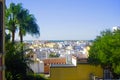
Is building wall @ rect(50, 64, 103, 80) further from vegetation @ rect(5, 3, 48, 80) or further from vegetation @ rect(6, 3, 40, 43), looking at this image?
vegetation @ rect(6, 3, 40, 43)

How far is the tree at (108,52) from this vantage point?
27.4 metres

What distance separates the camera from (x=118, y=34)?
94.2ft

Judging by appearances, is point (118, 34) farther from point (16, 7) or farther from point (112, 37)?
point (16, 7)

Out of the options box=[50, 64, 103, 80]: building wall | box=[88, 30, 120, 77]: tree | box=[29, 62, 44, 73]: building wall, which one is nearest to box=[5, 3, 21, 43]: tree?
box=[50, 64, 103, 80]: building wall

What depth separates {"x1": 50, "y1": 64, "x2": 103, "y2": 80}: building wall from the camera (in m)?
31.0

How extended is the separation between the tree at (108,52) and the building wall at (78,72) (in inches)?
46.9

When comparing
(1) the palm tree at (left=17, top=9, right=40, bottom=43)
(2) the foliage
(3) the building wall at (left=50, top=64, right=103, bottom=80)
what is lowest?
(3) the building wall at (left=50, top=64, right=103, bottom=80)

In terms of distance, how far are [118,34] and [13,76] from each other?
31.8 feet

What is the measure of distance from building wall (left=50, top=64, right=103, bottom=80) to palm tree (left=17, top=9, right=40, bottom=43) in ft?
22.0

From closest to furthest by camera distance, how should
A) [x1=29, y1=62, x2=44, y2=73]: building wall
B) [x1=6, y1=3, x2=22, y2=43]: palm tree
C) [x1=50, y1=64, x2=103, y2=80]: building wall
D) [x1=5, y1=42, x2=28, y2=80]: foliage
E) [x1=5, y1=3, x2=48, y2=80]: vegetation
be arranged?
1. [x1=5, y1=42, x2=28, y2=80]: foliage
2. [x1=5, y1=3, x2=48, y2=80]: vegetation
3. [x1=50, y1=64, x2=103, y2=80]: building wall
4. [x1=6, y1=3, x2=22, y2=43]: palm tree
5. [x1=29, y1=62, x2=44, y2=73]: building wall

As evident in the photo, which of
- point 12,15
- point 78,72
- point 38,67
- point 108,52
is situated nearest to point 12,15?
point 12,15

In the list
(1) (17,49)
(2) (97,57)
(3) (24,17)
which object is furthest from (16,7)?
(2) (97,57)

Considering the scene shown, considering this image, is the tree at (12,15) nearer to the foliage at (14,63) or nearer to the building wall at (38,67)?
the foliage at (14,63)

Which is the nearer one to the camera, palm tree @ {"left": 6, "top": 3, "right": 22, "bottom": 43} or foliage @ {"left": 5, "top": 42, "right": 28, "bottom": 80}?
foliage @ {"left": 5, "top": 42, "right": 28, "bottom": 80}
